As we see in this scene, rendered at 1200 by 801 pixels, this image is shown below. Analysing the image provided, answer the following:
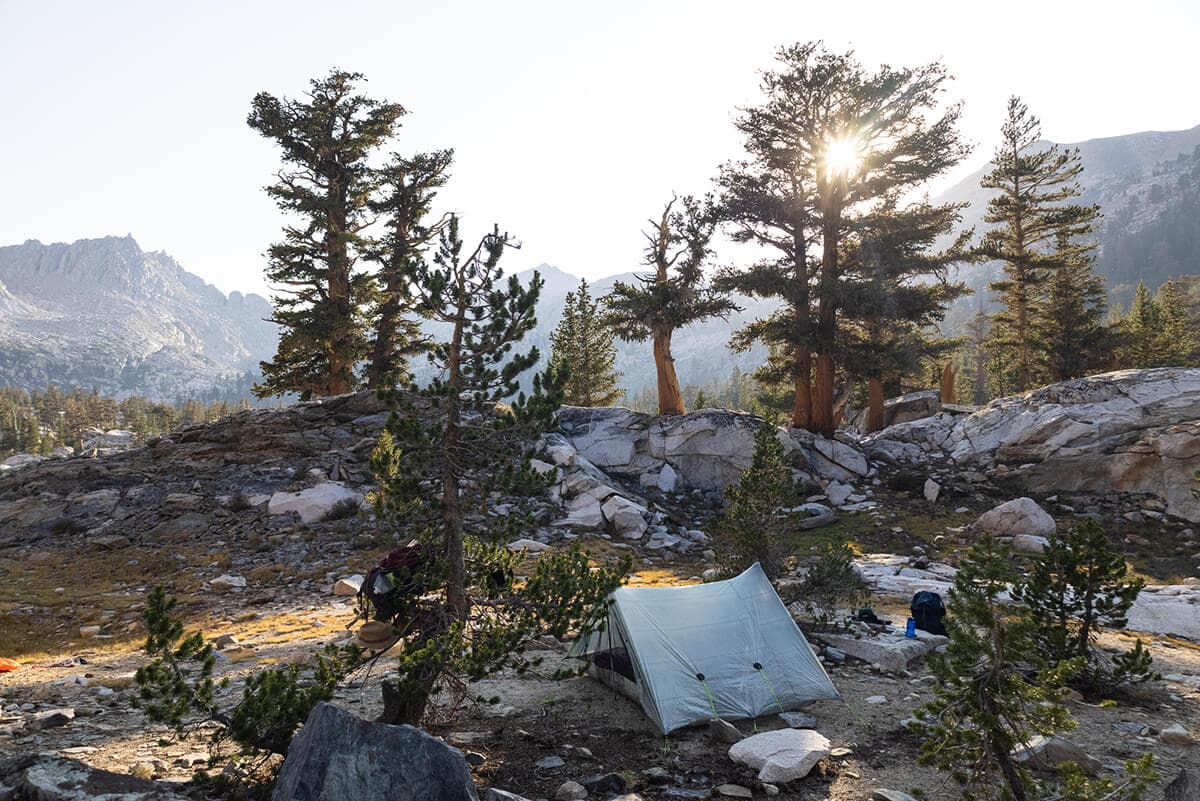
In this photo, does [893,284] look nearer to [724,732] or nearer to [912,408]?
[912,408]

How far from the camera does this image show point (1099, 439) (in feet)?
76.1

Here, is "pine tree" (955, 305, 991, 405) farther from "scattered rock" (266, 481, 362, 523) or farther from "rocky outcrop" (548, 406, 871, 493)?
"scattered rock" (266, 481, 362, 523)

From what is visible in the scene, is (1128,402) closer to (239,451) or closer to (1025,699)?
(1025,699)

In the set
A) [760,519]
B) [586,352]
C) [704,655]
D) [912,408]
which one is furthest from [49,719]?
[586,352]

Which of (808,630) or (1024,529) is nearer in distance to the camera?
(808,630)

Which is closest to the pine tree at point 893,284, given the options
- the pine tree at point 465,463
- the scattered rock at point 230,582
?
the pine tree at point 465,463

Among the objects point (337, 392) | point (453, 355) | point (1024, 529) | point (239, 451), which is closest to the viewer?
point (453, 355)

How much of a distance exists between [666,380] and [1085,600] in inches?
850

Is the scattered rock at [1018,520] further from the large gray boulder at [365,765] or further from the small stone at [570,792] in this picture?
the large gray boulder at [365,765]

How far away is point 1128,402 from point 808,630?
2057 cm

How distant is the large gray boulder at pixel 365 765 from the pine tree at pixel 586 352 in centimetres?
4158

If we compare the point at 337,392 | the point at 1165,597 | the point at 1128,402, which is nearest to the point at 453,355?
the point at 1165,597

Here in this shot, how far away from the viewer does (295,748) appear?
211 inches

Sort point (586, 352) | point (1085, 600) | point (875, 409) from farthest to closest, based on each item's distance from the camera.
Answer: point (586, 352)
point (875, 409)
point (1085, 600)
